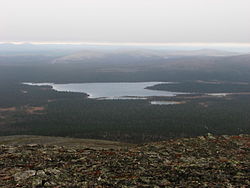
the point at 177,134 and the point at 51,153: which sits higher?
the point at 51,153

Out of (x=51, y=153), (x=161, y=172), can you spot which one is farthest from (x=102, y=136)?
(x=161, y=172)

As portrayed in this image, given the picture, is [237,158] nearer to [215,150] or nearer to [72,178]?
[215,150]

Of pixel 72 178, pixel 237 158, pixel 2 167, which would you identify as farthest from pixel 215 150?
pixel 2 167

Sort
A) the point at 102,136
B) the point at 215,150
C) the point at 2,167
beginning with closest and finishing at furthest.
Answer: the point at 2,167, the point at 215,150, the point at 102,136

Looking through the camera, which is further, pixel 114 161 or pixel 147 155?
pixel 147 155

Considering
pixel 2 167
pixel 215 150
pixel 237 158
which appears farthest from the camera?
pixel 215 150

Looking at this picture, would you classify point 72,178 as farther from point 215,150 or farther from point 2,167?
point 215,150
